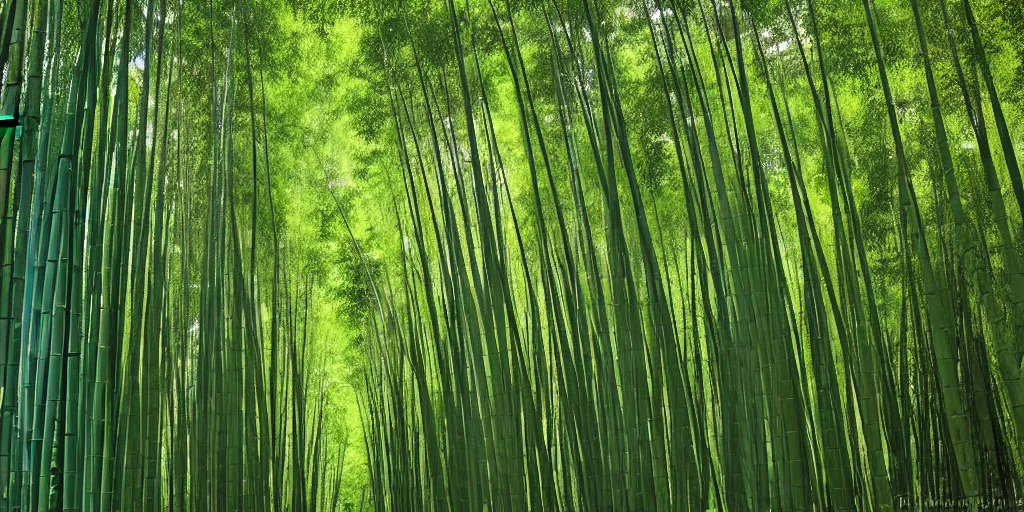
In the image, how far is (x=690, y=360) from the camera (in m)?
5.06

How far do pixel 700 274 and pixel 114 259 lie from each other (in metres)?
2.13

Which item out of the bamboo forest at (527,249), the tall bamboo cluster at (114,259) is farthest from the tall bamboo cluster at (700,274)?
the tall bamboo cluster at (114,259)

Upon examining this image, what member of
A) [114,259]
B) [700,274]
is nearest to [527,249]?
[700,274]

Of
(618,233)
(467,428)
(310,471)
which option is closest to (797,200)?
(618,233)

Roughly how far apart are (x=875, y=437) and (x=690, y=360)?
2651mm

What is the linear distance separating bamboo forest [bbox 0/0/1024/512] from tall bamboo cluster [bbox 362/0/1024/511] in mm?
20

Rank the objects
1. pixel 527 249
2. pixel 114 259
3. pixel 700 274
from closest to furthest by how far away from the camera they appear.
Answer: pixel 114 259 → pixel 700 274 → pixel 527 249

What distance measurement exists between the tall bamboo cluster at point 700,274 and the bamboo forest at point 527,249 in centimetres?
2

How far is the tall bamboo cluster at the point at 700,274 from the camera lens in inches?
109

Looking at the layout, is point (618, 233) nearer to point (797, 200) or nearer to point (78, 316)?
point (797, 200)

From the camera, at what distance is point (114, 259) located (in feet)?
7.22

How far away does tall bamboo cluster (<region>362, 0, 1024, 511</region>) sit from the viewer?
276cm

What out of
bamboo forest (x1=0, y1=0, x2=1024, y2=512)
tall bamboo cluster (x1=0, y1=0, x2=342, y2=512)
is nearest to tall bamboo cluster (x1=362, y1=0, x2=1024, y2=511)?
bamboo forest (x1=0, y1=0, x2=1024, y2=512)

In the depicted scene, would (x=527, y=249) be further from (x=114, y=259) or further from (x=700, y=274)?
(x=114, y=259)
